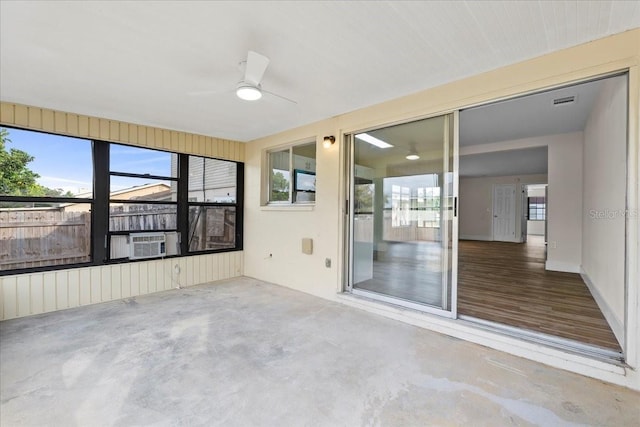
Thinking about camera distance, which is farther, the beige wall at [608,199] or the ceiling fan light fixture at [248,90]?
the beige wall at [608,199]

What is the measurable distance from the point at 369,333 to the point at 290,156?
3067 millimetres

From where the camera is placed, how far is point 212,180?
5180mm

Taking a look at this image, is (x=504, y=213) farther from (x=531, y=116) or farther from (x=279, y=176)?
(x=279, y=176)

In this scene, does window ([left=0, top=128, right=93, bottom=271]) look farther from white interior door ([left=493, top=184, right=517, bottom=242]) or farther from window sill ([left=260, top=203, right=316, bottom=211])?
white interior door ([left=493, top=184, right=517, bottom=242])

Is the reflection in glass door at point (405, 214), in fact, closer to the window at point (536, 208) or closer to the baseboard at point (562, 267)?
the baseboard at point (562, 267)

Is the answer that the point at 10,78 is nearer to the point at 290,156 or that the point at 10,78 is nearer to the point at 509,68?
the point at 290,156

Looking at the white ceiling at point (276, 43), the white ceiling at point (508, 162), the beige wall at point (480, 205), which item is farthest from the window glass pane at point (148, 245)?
the beige wall at point (480, 205)

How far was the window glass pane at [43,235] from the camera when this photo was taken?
135 inches

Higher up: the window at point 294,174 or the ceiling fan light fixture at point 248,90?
the ceiling fan light fixture at point 248,90

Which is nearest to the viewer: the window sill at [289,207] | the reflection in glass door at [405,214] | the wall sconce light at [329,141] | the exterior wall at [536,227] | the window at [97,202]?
the reflection in glass door at [405,214]

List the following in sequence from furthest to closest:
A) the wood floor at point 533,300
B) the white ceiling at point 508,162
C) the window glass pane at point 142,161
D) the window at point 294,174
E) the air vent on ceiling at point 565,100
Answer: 1. the white ceiling at point 508,162
2. the window at point 294,174
3. the window glass pane at point 142,161
4. the air vent on ceiling at point 565,100
5. the wood floor at point 533,300

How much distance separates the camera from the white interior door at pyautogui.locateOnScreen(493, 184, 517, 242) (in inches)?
397

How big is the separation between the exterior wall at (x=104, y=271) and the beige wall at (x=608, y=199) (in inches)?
204

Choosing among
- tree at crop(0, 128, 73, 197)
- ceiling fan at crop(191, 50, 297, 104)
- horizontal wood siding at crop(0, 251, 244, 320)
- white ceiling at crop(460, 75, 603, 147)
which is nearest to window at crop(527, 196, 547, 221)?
white ceiling at crop(460, 75, 603, 147)
